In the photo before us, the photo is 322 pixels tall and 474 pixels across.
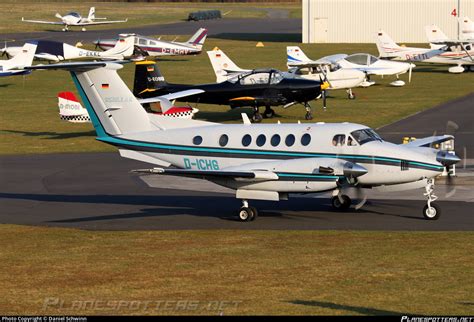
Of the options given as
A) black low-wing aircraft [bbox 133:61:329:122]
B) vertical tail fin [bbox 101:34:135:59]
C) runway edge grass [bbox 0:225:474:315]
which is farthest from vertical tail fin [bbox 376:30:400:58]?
runway edge grass [bbox 0:225:474:315]

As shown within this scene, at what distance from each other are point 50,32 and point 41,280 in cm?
9854

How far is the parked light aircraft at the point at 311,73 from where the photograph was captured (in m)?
54.4

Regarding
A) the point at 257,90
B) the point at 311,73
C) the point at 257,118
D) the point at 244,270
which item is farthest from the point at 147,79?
the point at 244,270

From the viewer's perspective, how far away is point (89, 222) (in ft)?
90.1

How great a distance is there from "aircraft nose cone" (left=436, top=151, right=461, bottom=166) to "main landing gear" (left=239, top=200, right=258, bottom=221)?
508cm

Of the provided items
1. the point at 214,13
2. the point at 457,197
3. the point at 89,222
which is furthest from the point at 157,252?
the point at 214,13

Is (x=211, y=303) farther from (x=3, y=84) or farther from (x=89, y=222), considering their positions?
(x=3, y=84)

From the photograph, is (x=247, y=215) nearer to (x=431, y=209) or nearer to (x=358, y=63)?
(x=431, y=209)

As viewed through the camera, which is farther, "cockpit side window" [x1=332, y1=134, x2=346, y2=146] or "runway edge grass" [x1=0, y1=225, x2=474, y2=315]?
"cockpit side window" [x1=332, y1=134, x2=346, y2=146]

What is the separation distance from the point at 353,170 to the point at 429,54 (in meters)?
52.0

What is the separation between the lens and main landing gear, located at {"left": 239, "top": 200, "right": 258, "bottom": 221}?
89.5 feet

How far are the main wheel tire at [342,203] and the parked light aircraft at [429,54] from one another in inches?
1872

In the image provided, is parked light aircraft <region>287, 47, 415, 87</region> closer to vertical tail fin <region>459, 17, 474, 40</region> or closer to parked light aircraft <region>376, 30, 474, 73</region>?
parked light aircraft <region>376, 30, 474, 73</region>

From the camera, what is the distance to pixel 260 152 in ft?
90.6
